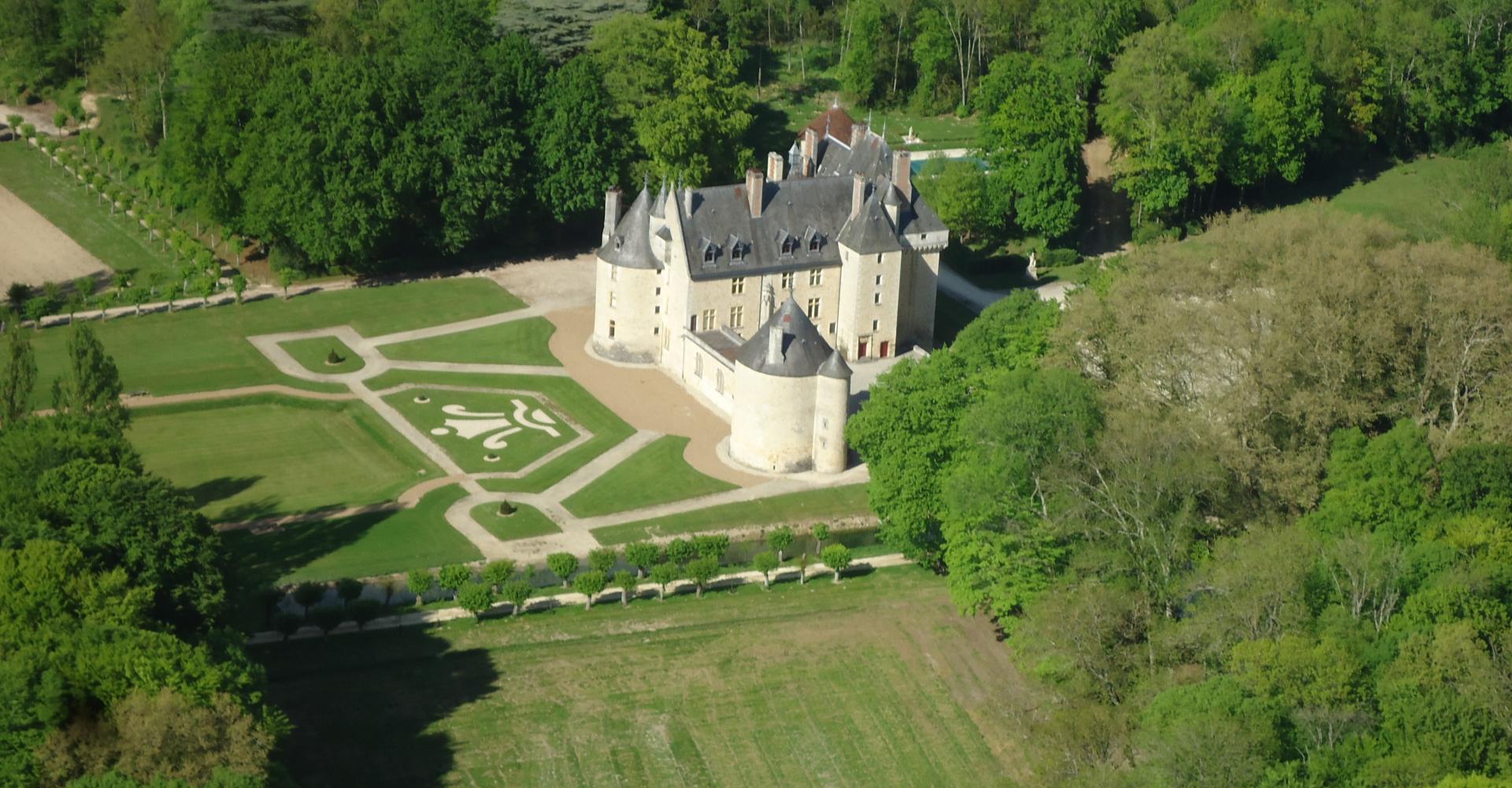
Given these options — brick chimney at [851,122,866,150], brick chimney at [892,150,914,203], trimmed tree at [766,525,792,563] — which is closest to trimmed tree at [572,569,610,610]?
trimmed tree at [766,525,792,563]

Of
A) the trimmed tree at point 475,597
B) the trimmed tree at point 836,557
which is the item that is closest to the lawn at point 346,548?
the trimmed tree at point 475,597

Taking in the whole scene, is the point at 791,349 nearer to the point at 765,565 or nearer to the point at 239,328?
the point at 765,565

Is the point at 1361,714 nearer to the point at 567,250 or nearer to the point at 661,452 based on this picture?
the point at 661,452

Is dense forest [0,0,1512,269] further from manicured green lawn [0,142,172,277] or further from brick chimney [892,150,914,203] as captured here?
brick chimney [892,150,914,203]

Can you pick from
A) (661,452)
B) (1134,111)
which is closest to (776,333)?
(661,452)

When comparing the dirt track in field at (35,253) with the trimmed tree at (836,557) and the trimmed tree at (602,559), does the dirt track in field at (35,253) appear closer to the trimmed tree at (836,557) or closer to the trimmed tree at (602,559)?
the trimmed tree at (602,559)

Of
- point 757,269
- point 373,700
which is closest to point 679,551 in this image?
point 373,700
